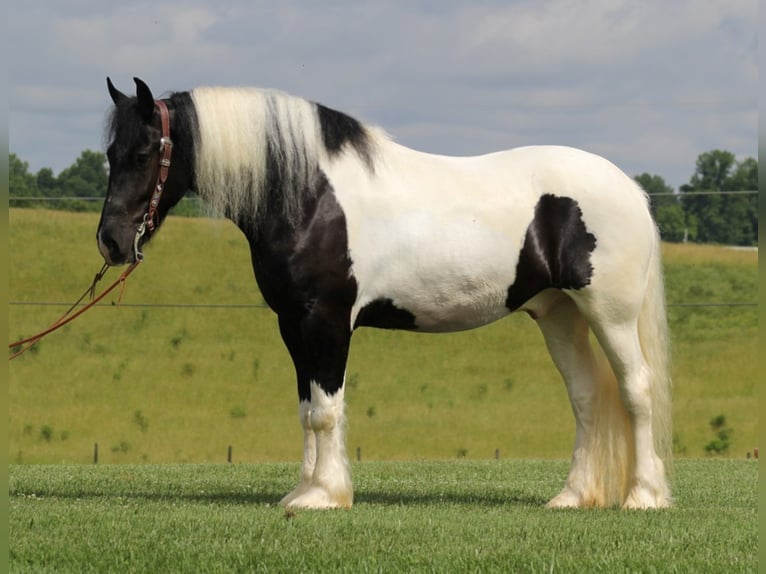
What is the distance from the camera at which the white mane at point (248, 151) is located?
818 cm

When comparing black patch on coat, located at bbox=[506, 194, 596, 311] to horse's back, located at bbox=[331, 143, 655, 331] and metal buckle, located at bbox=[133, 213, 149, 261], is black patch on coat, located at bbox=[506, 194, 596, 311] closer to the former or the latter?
horse's back, located at bbox=[331, 143, 655, 331]

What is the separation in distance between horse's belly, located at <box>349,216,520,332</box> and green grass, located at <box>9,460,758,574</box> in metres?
1.45

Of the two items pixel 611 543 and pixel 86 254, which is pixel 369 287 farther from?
pixel 86 254

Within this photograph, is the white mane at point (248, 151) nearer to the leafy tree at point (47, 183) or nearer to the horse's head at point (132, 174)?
the horse's head at point (132, 174)

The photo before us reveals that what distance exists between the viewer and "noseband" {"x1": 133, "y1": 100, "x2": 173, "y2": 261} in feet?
26.8

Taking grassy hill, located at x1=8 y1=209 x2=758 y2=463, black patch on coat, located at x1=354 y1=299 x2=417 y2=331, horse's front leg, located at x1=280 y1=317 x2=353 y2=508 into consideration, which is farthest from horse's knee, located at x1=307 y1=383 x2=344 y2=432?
grassy hill, located at x1=8 y1=209 x2=758 y2=463

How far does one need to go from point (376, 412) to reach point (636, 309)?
80.7 feet

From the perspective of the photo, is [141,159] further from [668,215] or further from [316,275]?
[668,215]

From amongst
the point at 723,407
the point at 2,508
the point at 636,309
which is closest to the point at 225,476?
the point at 636,309

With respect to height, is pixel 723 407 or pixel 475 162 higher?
pixel 475 162

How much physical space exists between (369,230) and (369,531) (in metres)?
2.22

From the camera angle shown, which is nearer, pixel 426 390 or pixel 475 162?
pixel 475 162

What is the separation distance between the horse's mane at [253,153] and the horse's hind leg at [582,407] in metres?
2.09

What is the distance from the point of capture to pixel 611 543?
6703 millimetres
